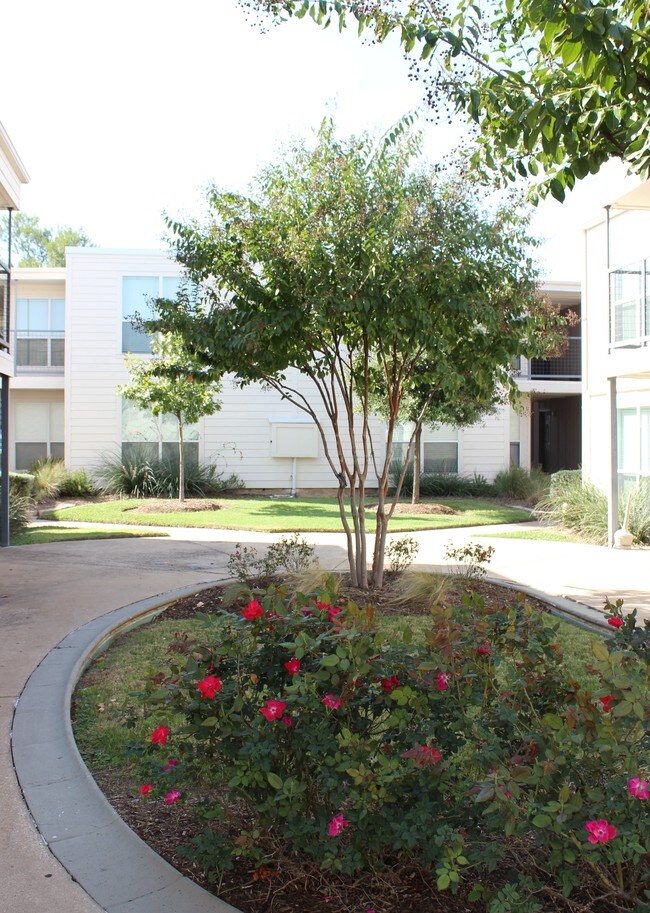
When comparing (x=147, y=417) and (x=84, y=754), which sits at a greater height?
(x=147, y=417)

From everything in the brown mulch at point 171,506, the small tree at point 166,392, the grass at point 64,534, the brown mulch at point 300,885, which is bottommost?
the brown mulch at point 300,885

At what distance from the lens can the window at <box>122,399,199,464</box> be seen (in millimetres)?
22109

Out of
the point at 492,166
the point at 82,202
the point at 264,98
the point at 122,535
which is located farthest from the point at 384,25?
the point at 82,202

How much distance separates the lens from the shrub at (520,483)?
20.9 meters

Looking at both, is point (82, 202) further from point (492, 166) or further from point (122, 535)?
point (492, 166)

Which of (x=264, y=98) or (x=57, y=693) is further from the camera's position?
(x=264, y=98)

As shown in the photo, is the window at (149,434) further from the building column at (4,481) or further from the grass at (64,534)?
the building column at (4,481)

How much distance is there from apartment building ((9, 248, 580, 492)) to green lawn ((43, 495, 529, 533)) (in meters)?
3.01

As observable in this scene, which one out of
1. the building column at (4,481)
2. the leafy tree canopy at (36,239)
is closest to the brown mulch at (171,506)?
the building column at (4,481)

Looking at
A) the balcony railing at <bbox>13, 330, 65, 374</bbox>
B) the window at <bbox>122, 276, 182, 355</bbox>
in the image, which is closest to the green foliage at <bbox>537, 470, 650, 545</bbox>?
the window at <bbox>122, 276, 182, 355</bbox>

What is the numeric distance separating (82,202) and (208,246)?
39.9 meters

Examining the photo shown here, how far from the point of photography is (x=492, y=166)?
14.8ft

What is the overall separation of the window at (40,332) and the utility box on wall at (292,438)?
6684 millimetres

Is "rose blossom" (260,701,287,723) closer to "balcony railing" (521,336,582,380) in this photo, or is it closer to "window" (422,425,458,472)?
"window" (422,425,458,472)
